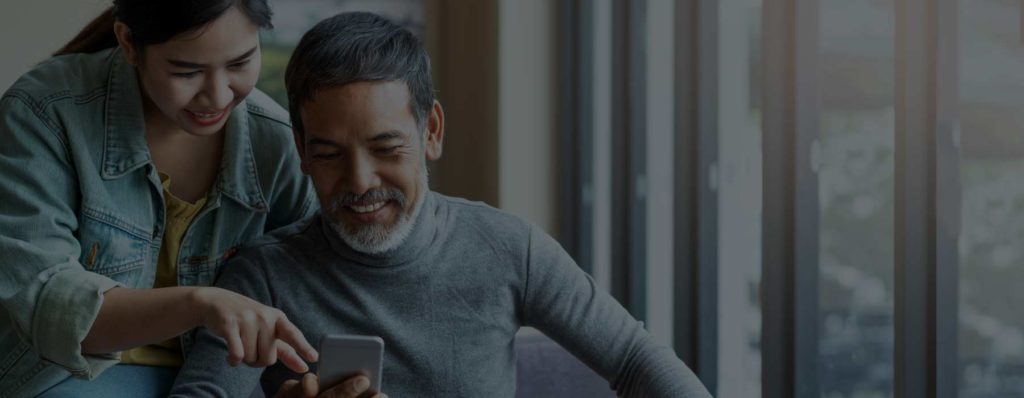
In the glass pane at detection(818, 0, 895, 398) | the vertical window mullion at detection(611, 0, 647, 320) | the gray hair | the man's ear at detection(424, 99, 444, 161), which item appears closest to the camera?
the gray hair

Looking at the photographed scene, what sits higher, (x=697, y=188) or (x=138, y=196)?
(x=138, y=196)

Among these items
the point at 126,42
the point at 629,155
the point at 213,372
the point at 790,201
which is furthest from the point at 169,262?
the point at 629,155

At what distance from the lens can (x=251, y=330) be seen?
1.49 m

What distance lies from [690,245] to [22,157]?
147 cm

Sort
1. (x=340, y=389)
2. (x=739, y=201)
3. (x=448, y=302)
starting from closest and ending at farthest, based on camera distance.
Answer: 1. (x=340, y=389)
2. (x=448, y=302)
3. (x=739, y=201)

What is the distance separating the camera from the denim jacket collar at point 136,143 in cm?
188

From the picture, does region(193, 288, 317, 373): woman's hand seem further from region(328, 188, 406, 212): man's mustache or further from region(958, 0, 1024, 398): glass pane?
region(958, 0, 1024, 398): glass pane

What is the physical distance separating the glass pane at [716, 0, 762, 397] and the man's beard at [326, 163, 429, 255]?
0.99 metres

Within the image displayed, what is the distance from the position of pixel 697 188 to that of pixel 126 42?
1336 millimetres

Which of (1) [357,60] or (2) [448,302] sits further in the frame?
(2) [448,302]

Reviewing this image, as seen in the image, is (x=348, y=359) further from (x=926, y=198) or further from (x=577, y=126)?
(x=577, y=126)

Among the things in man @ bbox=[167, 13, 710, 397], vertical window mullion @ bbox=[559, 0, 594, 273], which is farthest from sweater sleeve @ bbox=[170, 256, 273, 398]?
vertical window mullion @ bbox=[559, 0, 594, 273]

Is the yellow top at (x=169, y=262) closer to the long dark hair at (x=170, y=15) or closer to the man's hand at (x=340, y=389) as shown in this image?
the long dark hair at (x=170, y=15)

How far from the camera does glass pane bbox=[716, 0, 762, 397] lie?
2674 millimetres
